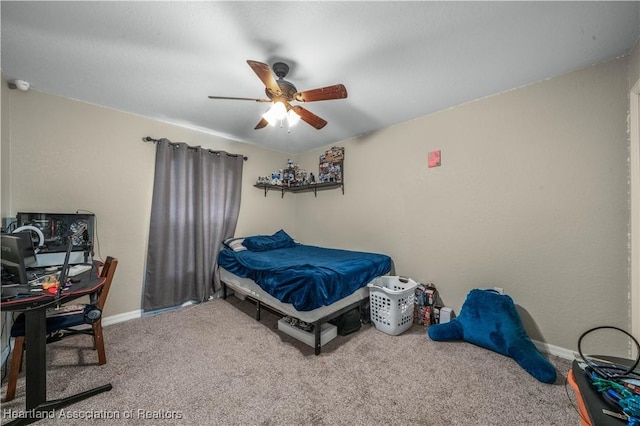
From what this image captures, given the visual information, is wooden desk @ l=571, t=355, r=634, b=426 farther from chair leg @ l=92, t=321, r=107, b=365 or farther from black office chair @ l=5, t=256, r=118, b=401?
chair leg @ l=92, t=321, r=107, b=365

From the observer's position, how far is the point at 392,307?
7.36 ft

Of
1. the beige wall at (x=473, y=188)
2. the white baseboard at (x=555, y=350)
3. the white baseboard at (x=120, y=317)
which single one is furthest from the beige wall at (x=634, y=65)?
the white baseboard at (x=120, y=317)

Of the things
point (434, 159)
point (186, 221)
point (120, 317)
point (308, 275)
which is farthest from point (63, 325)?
point (434, 159)

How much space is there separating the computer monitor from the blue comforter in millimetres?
1565

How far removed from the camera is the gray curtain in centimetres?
274

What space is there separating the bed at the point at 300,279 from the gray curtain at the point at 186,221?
0.87ft

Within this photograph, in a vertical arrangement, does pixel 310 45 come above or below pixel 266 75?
above

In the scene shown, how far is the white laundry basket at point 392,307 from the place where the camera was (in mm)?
2244

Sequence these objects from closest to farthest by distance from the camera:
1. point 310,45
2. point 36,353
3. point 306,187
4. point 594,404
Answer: point 594,404 < point 36,353 < point 310,45 < point 306,187

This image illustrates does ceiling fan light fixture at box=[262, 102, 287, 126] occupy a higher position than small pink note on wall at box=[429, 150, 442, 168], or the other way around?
ceiling fan light fixture at box=[262, 102, 287, 126]

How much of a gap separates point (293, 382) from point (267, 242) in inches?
77.2

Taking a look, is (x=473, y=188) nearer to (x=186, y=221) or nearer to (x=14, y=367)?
(x=186, y=221)

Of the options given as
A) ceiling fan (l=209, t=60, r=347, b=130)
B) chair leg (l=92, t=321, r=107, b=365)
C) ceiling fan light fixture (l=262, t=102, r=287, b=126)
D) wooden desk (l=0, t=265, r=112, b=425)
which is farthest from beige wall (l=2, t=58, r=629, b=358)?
ceiling fan light fixture (l=262, t=102, r=287, b=126)

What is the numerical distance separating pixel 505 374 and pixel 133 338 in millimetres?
3171
